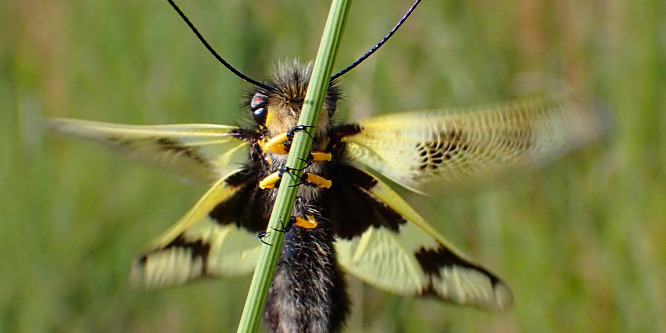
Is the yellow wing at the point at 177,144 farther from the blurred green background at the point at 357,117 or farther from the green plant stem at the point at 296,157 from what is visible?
the blurred green background at the point at 357,117

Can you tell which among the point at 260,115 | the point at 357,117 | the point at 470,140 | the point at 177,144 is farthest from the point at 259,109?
the point at 357,117

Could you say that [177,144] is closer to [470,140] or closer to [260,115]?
[260,115]

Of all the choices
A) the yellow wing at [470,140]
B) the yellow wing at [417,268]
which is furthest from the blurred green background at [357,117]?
the yellow wing at [470,140]

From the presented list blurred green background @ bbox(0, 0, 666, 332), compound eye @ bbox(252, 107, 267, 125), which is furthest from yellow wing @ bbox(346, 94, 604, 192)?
blurred green background @ bbox(0, 0, 666, 332)

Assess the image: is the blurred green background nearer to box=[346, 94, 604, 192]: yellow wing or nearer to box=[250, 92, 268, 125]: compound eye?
box=[250, 92, 268, 125]: compound eye

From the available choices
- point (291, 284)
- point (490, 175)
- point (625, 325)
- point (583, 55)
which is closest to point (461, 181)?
point (490, 175)

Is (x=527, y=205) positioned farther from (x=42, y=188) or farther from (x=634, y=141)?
(x=42, y=188)
